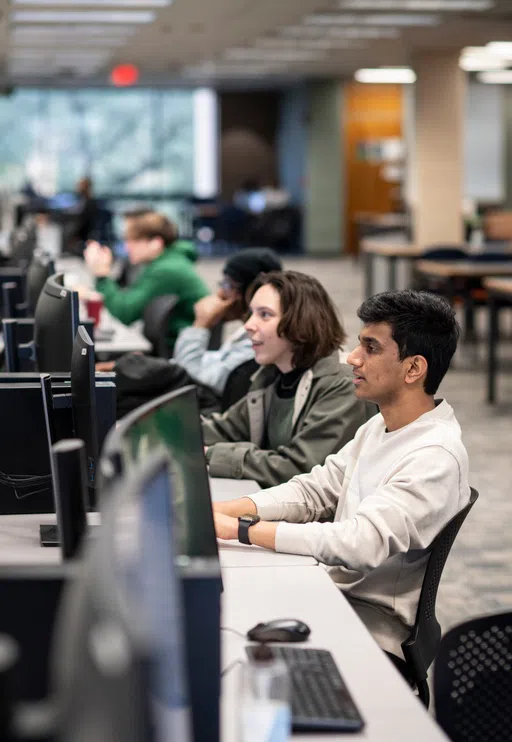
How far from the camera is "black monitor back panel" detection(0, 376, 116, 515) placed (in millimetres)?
2533

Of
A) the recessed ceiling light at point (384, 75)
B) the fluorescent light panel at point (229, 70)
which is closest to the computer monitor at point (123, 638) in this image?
the recessed ceiling light at point (384, 75)

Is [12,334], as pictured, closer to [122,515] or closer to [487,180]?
[122,515]

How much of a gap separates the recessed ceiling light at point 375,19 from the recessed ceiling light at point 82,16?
183 cm

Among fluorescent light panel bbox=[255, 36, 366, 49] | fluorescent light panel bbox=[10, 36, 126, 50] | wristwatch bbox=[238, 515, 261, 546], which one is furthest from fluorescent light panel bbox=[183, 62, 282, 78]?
wristwatch bbox=[238, 515, 261, 546]

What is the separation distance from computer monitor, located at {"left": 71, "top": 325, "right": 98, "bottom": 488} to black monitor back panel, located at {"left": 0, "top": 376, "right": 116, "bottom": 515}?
0.20 m

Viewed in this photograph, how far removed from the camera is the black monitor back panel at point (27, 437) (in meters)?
2.53

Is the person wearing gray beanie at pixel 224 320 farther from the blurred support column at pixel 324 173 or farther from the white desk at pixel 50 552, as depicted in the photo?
the blurred support column at pixel 324 173

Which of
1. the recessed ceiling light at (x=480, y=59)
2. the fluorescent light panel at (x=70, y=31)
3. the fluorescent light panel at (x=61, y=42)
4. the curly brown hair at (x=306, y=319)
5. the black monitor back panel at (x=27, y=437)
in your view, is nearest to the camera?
the black monitor back panel at (x=27, y=437)

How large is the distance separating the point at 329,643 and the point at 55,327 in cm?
134

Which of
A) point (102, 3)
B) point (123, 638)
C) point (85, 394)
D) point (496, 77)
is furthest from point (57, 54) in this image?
point (123, 638)

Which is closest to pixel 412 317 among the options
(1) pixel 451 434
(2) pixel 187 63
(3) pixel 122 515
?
(1) pixel 451 434

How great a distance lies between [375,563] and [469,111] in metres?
18.5

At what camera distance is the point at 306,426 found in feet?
10.3

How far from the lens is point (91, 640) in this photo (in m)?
0.87
